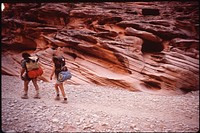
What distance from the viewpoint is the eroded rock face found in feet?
35.3

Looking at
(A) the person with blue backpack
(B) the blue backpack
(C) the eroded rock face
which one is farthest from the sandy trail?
(C) the eroded rock face

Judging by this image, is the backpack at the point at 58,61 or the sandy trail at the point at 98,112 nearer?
the sandy trail at the point at 98,112

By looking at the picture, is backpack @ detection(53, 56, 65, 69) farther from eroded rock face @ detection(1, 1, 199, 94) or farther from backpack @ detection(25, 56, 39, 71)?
eroded rock face @ detection(1, 1, 199, 94)

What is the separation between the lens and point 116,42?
39.6 ft

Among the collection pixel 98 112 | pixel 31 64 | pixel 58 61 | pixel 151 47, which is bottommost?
pixel 98 112

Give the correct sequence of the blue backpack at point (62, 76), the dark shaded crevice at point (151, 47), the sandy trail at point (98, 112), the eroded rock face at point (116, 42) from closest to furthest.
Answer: the sandy trail at point (98, 112)
the blue backpack at point (62, 76)
the eroded rock face at point (116, 42)
the dark shaded crevice at point (151, 47)

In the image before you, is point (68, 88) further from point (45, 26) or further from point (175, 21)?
point (175, 21)

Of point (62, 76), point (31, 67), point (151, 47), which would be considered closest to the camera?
point (62, 76)

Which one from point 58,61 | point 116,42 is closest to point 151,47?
point 116,42

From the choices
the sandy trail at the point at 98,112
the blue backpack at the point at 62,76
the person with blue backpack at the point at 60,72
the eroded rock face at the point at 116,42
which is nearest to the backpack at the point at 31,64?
the person with blue backpack at the point at 60,72

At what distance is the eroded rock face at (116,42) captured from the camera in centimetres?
1076

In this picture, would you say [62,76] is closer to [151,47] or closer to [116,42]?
[116,42]

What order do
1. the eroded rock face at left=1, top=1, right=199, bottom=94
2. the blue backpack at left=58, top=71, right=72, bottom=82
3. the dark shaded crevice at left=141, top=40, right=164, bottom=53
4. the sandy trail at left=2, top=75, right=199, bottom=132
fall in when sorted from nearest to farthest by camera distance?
the sandy trail at left=2, top=75, right=199, bottom=132, the blue backpack at left=58, top=71, right=72, bottom=82, the eroded rock face at left=1, top=1, right=199, bottom=94, the dark shaded crevice at left=141, top=40, right=164, bottom=53

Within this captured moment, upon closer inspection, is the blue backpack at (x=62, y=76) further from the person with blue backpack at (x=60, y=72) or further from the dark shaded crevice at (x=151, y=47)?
the dark shaded crevice at (x=151, y=47)
